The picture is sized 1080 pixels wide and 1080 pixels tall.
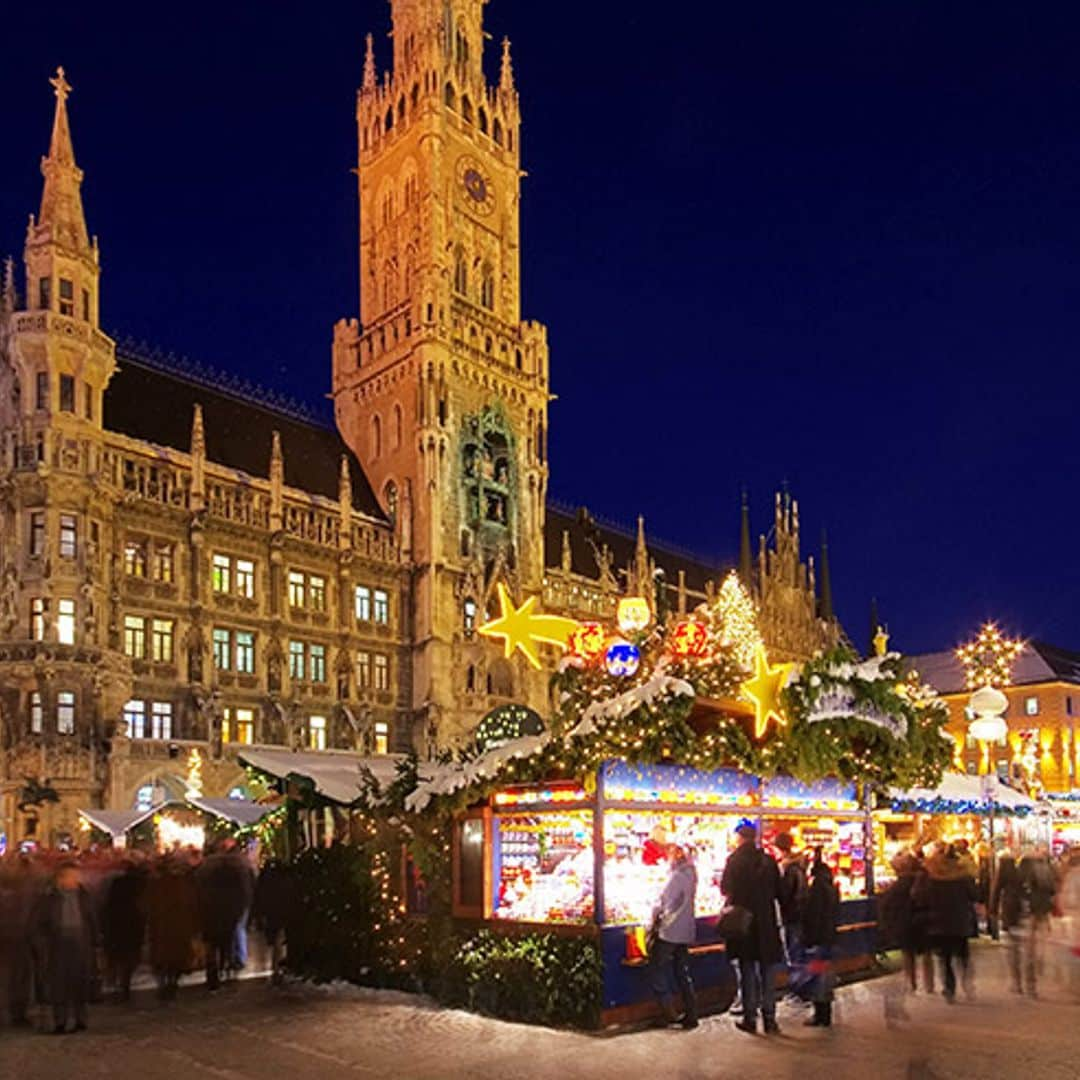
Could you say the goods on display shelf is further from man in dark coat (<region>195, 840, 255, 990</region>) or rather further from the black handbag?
man in dark coat (<region>195, 840, 255, 990</region>)

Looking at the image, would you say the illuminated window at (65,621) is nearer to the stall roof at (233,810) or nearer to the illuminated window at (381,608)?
the illuminated window at (381,608)

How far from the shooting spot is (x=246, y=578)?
4356cm

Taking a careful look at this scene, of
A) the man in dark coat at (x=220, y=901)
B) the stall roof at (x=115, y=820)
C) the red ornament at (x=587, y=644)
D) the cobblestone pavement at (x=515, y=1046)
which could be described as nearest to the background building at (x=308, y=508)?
Answer: the stall roof at (x=115, y=820)

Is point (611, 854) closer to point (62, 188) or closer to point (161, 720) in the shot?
point (161, 720)

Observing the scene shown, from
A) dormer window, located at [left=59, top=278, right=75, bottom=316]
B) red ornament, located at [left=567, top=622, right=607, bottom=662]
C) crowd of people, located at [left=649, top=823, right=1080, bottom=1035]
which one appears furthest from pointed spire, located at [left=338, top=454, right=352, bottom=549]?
red ornament, located at [left=567, top=622, right=607, bottom=662]

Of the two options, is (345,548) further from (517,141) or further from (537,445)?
(517,141)

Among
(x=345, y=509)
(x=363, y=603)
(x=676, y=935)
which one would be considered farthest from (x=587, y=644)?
(x=345, y=509)

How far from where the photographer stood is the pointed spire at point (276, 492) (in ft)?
146

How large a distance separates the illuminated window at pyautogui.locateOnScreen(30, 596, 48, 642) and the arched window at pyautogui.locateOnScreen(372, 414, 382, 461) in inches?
697

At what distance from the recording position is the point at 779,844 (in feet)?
46.1

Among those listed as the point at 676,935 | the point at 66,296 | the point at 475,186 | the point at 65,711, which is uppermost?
the point at 475,186

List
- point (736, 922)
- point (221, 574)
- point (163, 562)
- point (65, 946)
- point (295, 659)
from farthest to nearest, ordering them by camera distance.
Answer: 1. point (295, 659)
2. point (221, 574)
3. point (163, 562)
4. point (65, 946)
5. point (736, 922)

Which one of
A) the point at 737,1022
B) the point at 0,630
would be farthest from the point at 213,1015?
the point at 0,630

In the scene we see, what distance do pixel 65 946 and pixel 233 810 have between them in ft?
44.5
